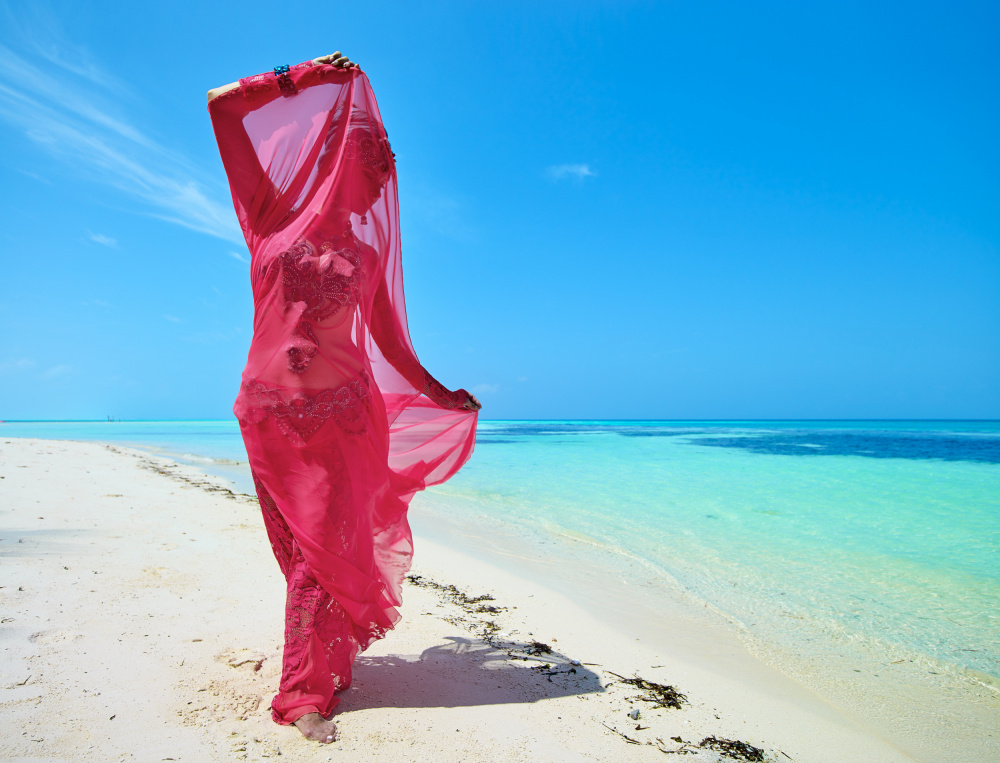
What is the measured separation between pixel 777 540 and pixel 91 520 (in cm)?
687

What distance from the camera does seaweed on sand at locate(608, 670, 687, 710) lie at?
2.21 metres

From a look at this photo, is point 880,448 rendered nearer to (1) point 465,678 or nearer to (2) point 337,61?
(1) point 465,678

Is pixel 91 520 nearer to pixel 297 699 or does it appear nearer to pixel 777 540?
pixel 297 699

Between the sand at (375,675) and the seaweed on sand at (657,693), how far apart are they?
0.03 meters

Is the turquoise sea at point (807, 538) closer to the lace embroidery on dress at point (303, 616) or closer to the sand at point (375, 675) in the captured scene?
the sand at point (375, 675)

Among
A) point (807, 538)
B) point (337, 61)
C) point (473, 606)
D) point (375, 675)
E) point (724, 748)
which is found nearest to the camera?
point (724, 748)

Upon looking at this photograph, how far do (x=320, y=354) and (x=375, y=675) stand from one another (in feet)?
4.68

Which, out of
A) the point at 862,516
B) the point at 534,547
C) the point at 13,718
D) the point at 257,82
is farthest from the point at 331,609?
the point at 862,516

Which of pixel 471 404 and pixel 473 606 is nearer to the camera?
pixel 471 404

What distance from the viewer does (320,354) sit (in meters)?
1.93

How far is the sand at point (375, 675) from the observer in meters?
1.74

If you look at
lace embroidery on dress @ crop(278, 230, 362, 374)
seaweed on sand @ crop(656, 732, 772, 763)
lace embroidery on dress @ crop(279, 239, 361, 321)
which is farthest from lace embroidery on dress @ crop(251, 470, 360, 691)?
seaweed on sand @ crop(656, 732, 772, 763)

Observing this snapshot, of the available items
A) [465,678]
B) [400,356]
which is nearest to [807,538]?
[465,678]

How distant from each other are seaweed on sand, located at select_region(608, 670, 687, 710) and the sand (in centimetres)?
3
